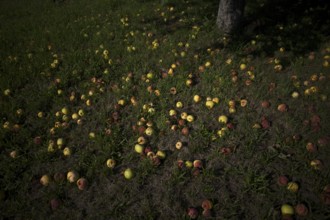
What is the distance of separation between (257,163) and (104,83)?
331cm

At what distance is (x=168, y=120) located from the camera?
3508 mm

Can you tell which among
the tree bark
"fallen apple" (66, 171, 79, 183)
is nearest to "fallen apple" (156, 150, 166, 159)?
"fallen apple" (66, 171, 79, 183)

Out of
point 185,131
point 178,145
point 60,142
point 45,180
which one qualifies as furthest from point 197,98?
point 45,180

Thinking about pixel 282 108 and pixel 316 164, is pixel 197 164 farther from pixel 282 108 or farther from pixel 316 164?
pixel 282 108

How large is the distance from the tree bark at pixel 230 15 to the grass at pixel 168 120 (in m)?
0.27

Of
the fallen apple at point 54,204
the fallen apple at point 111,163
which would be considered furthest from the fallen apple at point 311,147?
the fallen apple at point 54,204

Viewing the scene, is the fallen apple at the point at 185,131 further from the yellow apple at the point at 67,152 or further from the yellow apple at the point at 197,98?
the yellow apple at the point at 67,152

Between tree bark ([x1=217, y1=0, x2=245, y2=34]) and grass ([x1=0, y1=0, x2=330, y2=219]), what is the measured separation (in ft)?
0.89

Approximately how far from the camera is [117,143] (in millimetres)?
3285

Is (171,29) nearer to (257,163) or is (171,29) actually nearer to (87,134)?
(87,134)

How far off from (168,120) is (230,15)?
368cm

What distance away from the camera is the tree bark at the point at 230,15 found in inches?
209

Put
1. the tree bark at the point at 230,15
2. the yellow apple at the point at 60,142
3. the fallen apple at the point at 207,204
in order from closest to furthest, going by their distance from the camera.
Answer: the fallen apple at the point at 207,204
the yellow apple at the point at 60,142
the tree bark at the point at 230,15

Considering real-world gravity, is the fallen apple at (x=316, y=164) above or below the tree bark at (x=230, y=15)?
below
